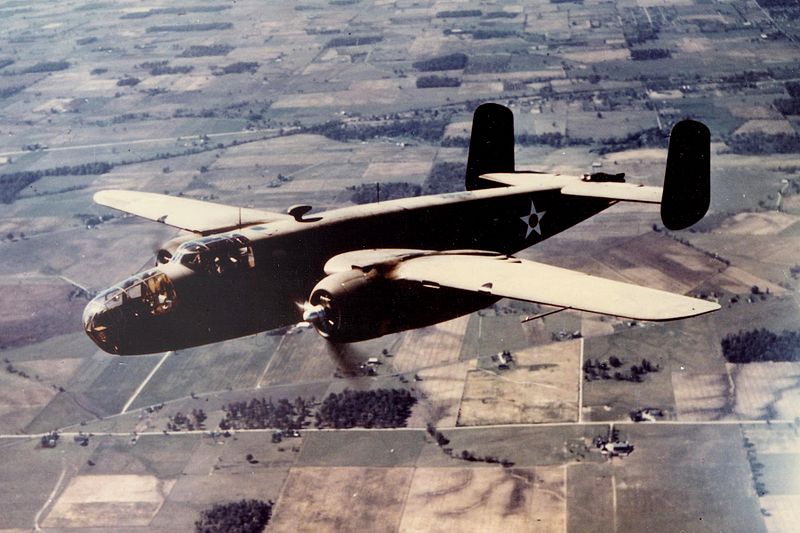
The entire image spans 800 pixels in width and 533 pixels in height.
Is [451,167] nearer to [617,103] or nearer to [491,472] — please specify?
[617,103]

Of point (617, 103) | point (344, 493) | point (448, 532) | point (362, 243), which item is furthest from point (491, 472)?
point (617, 103)

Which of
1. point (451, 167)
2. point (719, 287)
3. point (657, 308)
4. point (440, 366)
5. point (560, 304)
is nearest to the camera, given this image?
point (657, 308)

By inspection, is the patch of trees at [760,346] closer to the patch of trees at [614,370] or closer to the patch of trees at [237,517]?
the patch of trees at [614,370]

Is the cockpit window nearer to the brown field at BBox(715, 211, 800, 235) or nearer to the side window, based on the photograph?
the side window

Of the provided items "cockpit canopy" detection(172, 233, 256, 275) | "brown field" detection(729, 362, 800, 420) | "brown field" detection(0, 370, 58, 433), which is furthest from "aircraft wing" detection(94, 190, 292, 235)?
"brown field" detection(729, 362, 800, 420)

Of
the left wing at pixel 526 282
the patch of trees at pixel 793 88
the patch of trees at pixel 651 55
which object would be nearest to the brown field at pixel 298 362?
the left wing at pixel 526 282
